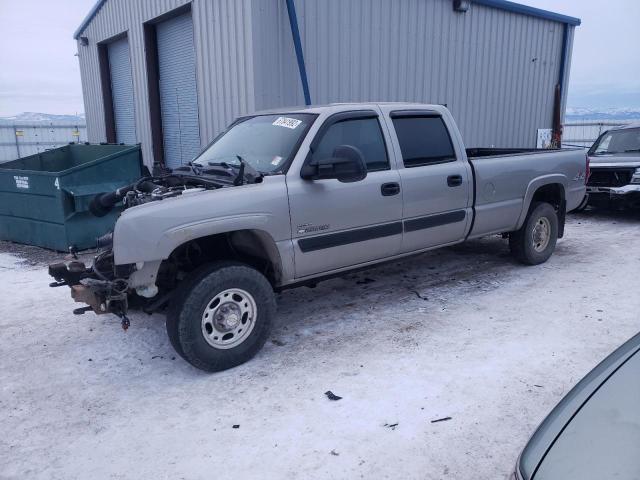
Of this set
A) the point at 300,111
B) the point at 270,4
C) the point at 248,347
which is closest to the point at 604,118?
the point at 270,4

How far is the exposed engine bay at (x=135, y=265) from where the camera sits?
3562mm

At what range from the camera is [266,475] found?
2.64 meters

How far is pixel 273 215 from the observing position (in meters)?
3.82

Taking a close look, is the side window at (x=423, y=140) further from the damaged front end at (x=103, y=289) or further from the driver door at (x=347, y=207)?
the damaged front end at (x=103, y=289)

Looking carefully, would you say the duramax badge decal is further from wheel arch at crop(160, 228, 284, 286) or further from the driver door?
wheel arch at crop(160, 228, 284, 286)

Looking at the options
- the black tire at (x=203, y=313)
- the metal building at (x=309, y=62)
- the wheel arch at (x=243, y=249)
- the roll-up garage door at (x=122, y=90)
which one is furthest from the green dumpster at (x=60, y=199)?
the roll-up garage door at (x=122, y=90)

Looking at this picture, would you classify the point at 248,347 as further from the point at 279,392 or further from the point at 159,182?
the point at 159,182

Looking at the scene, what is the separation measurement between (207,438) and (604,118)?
21.4m

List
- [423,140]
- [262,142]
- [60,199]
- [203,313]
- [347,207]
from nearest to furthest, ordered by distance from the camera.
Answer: [203,313] → [347,207] → [262,142] → [423,140] → [60,199]

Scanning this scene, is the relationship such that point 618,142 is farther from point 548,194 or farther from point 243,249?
point 243,249

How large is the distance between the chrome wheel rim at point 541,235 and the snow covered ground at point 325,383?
0.77 m

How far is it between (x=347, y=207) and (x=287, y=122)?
0.94m

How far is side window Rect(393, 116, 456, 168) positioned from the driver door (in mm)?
251

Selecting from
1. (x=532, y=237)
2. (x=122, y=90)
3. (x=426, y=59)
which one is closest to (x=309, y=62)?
(x=426, y=59)
